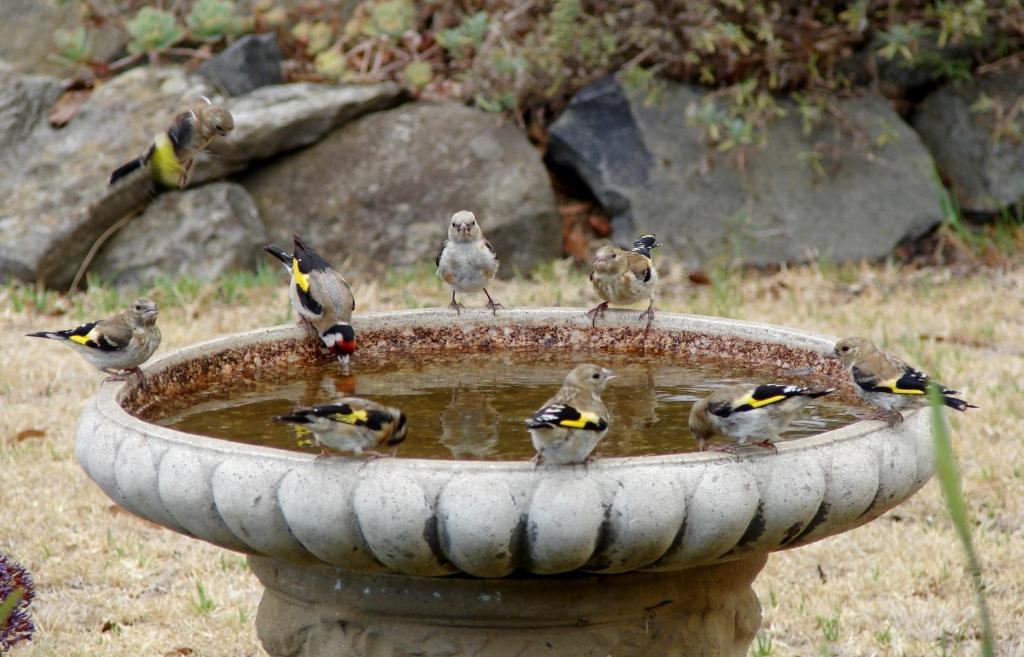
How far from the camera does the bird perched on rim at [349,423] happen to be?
3.12 metres

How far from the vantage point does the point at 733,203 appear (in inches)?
389

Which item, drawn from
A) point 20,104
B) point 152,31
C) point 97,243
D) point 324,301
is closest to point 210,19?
point 152,31

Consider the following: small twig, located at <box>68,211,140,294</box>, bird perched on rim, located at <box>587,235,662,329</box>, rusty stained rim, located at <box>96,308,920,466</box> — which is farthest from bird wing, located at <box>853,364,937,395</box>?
small twig, located at <box>68,211,140,294</box>

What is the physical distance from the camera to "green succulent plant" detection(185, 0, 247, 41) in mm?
10578

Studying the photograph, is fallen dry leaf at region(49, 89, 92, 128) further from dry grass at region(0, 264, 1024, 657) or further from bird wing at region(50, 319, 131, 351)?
bird wing at region(50, 319, 131, 351)

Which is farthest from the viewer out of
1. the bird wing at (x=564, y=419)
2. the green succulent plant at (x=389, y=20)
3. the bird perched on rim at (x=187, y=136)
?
the green succulent plant at (x=389, y=20)

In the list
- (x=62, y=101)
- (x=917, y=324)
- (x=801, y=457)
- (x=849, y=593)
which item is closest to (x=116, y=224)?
(x=62, y=101)

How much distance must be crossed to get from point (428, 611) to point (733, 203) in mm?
6794

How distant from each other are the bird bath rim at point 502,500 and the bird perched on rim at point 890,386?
0.32 ft

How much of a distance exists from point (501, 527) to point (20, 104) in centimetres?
837

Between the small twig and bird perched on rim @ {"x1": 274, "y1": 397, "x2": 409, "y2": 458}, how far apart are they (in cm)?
676

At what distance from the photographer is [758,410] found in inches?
130

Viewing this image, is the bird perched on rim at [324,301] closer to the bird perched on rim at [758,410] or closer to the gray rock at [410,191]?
the bird perched on rim at [758,410]

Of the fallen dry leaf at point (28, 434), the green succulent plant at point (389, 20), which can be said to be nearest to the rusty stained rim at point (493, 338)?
the fallen dry leaf at point (28, 434)
